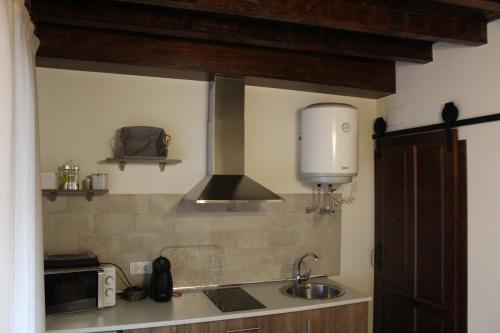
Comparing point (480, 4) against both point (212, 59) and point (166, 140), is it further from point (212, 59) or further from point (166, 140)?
point (166, 140)

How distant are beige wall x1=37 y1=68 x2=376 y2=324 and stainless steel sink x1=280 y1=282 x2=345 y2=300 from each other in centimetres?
30

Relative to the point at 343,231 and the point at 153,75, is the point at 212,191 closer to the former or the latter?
the point at 153,75

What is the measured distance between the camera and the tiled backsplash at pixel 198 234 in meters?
2.51

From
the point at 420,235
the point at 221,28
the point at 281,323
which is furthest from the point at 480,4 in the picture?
the point at 281,323

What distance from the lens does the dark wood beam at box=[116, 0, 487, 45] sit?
193cm

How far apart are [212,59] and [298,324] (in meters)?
1.71

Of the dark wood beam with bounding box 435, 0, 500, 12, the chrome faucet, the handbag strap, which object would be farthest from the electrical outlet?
the dark wood beam with bounding box 435, 0, 500, 12

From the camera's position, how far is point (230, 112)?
8.79 ft

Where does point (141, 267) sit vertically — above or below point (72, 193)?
below

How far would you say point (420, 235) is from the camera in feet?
8.93

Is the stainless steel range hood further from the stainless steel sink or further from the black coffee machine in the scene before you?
the stainless steel sink

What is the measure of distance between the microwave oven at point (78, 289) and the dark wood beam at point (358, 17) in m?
1.46

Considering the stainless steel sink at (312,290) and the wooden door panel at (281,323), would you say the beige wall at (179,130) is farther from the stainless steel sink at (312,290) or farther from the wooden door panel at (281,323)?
the wooden door panel at (281,323)

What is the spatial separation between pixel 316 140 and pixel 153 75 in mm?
1186
